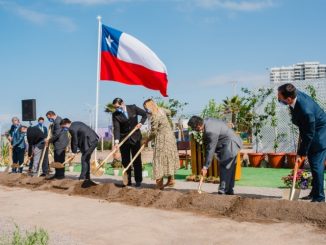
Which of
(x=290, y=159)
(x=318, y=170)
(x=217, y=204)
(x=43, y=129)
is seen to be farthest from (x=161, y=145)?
(x=290, y=159)

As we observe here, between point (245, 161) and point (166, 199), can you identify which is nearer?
point (166, 199)

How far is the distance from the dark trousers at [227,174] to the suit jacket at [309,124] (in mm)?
1527

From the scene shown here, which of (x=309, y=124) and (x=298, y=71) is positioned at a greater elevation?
(x=298, y=71)

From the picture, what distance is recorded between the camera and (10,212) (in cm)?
792

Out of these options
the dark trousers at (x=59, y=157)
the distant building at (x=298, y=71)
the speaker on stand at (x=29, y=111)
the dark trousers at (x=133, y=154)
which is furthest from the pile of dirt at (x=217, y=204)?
the distant building at (x=298, y=71)

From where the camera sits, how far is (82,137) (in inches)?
449

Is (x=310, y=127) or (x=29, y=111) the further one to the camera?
(x=29, y=111)

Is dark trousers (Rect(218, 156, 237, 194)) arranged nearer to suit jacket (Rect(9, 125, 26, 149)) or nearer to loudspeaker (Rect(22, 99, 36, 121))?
suit jacket (Rect(9, 125, 26, 149))

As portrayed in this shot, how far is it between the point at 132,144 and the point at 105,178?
315 cm

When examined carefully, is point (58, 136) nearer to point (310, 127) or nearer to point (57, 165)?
point (57, 165)

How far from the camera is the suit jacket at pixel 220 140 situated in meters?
7.68

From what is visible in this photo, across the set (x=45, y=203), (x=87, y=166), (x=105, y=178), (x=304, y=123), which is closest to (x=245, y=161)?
(x=105, y=178)

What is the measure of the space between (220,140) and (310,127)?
1.87 meters

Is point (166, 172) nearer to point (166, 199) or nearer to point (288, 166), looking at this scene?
point (166, 199)
